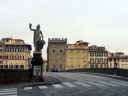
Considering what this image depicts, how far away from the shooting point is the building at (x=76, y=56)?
188625mm

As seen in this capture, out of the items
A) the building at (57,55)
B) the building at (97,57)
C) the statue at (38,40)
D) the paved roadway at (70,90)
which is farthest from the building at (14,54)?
the paved roadway at (70,90)

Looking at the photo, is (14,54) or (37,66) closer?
(37,66)

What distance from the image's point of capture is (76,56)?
188625 millimetres

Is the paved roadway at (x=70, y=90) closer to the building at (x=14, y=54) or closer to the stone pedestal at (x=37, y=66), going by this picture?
the stone pedestal at (x=37, y=66)

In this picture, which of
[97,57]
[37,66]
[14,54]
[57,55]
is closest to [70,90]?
[37,66]

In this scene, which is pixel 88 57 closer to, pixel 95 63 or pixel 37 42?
pixel 95 63

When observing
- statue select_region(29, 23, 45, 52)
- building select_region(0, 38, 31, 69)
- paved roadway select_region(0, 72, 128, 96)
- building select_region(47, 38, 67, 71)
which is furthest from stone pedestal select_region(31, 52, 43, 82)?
building select_region(47, 38, 67, 71)

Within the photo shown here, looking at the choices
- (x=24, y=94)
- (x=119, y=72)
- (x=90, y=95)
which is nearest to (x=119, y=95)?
(x=90, y=95)

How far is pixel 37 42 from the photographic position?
3428cm

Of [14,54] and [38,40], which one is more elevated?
[14,54]

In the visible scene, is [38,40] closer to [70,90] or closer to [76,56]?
[70,90]

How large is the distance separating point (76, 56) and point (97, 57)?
938 centimetres

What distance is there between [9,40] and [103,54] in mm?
43123

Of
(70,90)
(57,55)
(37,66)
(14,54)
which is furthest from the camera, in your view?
(57,55)
